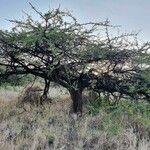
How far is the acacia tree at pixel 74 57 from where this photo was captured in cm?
1172

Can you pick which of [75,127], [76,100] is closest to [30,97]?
[76,100]

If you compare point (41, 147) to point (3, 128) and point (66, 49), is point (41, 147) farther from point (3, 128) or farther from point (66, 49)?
point (66, 49)

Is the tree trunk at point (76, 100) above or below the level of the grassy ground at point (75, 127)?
above

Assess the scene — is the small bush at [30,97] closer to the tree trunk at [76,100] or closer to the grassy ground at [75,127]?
the grassy ground at [75,127]

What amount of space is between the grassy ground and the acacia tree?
646 mm

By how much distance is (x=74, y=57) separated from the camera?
39.4ft

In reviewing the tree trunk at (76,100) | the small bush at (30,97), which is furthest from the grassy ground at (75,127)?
the small bush at (30,97)

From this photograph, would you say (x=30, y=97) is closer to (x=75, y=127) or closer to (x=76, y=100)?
(x=76, y=100)

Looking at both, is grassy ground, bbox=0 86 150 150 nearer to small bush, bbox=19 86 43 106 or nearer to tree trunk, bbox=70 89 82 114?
tree trunk, bbox=70 89 82 114

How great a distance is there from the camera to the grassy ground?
29.0 feet

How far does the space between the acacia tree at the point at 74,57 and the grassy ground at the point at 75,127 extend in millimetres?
646

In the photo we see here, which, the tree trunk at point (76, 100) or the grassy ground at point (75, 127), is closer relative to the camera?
the grassy ground at point (75, 127)

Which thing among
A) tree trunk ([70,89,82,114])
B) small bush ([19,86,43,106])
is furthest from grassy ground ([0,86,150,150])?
small bush ([19,86,43,106])

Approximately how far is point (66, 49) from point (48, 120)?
75.4 inches
